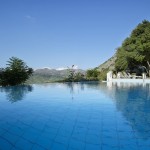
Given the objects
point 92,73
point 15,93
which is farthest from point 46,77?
point 15,93

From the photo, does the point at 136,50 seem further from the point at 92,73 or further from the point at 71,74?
the point at 71,74

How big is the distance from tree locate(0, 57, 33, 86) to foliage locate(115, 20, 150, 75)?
12.8m

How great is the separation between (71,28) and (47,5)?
28.8 feet

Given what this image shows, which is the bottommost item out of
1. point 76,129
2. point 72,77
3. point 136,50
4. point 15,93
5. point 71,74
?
point 76,129

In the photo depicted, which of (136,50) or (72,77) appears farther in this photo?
(72,77)

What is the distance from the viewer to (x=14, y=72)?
22.8 m

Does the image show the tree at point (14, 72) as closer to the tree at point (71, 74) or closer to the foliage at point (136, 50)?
the tree at point (71, 74)

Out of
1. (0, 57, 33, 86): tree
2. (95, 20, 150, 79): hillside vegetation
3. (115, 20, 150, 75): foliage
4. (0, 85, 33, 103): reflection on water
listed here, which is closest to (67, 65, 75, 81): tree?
(95, 20, 150, 79): hillside vegetation

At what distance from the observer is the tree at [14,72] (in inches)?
882

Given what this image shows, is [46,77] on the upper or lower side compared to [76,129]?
upper

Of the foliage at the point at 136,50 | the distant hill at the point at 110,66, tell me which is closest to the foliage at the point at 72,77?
the foliage at the point at 136,50

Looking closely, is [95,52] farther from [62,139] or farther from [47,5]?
[62,139]

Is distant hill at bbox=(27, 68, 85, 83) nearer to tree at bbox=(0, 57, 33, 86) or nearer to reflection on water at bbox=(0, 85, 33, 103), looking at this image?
tree at bbox=(0, 57, 33, 86)

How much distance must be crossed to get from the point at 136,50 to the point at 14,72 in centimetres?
1481
